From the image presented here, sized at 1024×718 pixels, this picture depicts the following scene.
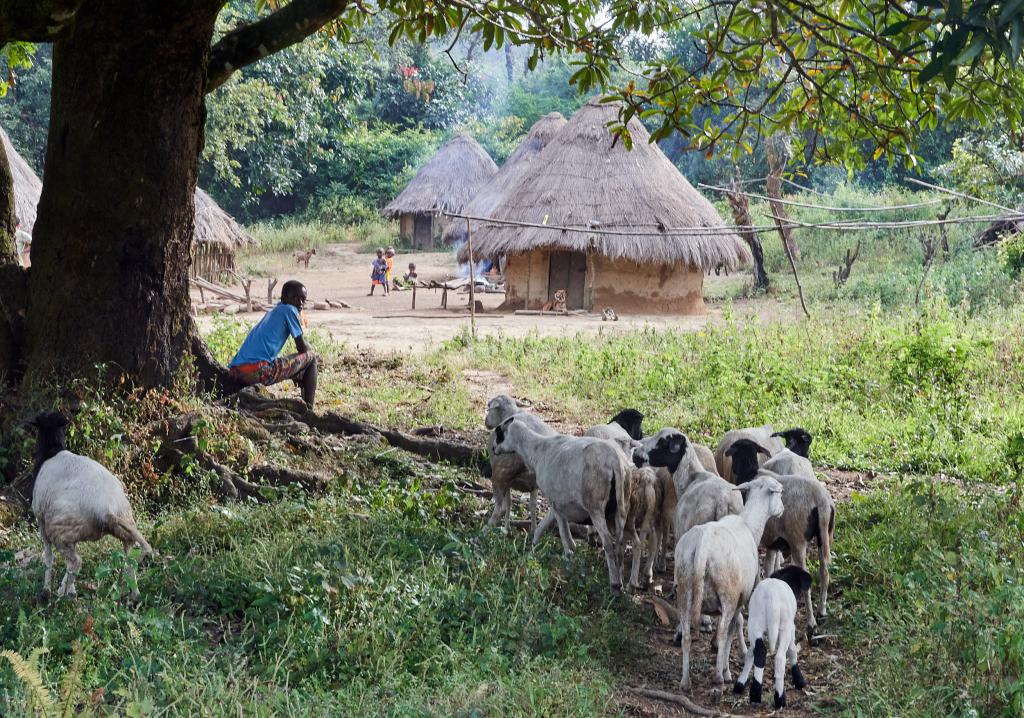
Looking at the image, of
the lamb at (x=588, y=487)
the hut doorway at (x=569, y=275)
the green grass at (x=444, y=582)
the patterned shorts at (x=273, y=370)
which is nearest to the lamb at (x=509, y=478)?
the green grass at (x=444, y=582)

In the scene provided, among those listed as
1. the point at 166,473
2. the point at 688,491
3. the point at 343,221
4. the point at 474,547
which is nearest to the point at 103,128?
the point at 166,473

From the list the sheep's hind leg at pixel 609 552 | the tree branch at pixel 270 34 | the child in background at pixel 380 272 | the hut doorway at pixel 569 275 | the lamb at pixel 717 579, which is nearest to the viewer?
the lamb at pixel 717 579

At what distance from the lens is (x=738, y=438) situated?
7.18m

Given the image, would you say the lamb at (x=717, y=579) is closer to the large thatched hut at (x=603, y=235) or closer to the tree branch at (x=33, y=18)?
the tree branch at (x=33, y=18)

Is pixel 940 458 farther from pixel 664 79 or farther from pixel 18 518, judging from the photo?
pixel 18 518

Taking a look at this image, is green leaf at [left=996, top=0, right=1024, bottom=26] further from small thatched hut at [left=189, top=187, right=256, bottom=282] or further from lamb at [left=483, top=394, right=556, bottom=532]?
small thatched hut at [left=189, top=187, right=256, bottom=282]

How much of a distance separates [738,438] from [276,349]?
4.18m

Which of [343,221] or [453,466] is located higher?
[343,221]

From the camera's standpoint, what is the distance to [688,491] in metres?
5.84

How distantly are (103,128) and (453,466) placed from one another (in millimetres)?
3559

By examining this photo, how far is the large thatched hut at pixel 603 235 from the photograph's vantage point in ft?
69.5

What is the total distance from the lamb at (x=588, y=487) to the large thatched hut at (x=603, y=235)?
1471 centimetres

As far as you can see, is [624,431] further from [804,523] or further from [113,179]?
[113,179]

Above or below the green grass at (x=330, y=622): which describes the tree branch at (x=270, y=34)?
above
